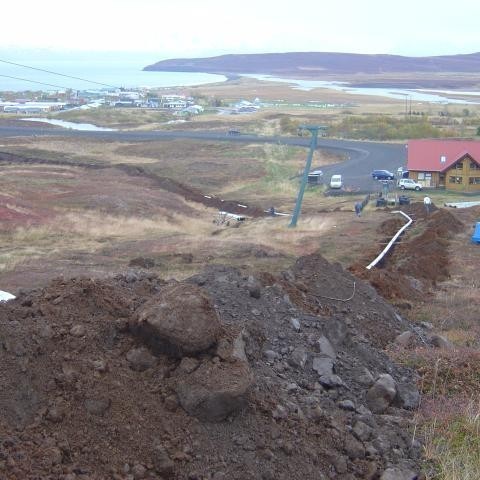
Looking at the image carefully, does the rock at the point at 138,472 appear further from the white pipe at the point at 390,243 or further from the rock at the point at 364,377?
the white pipe at the point at 390,243

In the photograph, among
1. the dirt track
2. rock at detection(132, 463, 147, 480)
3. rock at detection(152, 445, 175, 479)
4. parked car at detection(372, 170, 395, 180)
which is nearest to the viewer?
rock at detection(132, 463, 147, 480)

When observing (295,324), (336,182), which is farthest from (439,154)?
(295,324)

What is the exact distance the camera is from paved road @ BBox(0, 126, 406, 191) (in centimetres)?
5622

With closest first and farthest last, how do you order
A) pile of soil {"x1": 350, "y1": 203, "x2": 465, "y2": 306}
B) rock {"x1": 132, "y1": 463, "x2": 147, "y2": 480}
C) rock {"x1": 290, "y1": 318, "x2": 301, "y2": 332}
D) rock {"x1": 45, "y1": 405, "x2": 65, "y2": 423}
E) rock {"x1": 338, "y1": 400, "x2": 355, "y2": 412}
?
rock {"x1": 132, "y1": 463, "x2": 147, "y2": 480} → rock {"x1": 45, "y1": 405, "x2": 65, "y2": 423} → rock {"x1": 338, "y1": 400, "x2": 355, "y2": 412} → rock {"x1": 290, "y1": 318, "x2": 301, "y2": 332} → pile of soil {"x1": 350, "y1": 203, "x2": 465, "y2": 306}

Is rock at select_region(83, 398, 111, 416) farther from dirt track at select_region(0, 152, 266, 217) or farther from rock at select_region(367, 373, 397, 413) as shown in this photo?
dirt track at select_region(0, 152, 266, 217)

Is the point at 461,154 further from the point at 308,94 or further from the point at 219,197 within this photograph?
Result: the point at 308,94

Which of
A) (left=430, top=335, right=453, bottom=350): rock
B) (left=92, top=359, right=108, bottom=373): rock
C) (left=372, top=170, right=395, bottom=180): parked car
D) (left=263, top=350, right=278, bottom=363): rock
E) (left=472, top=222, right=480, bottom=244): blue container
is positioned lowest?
(left=372, top=170, right=395, bottom=180): parked car

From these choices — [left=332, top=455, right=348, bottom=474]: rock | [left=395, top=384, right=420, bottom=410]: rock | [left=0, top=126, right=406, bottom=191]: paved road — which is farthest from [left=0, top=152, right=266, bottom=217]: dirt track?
[left=332, top=455, right=348, bottom=474]: rock

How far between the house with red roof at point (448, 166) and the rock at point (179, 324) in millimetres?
43808

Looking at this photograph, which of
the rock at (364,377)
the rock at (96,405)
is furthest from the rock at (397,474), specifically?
the rock at (96,405)

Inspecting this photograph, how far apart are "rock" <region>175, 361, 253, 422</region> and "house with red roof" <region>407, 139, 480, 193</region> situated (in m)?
44.2

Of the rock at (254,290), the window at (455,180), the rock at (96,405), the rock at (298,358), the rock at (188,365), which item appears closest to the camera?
the rock at (96,405)

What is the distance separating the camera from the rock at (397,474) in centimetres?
632

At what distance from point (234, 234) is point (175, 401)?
24.3 meters
